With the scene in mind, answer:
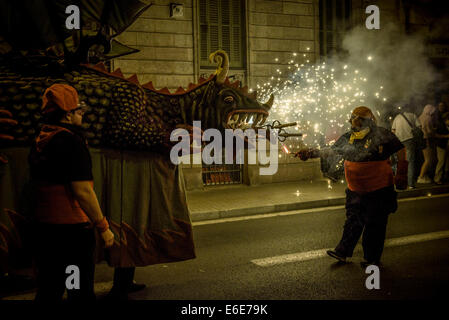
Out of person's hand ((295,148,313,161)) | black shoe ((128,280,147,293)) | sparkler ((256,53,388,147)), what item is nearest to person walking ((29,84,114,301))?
black shoe ((128,280,147,293))

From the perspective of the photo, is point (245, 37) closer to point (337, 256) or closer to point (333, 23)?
point (333, 23)

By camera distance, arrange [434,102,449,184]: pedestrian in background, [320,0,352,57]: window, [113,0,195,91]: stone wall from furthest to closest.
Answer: [320,0,352,57]: window, [434,102,449,184]: pedestrian in background, [113,0,195,91]: stone wall

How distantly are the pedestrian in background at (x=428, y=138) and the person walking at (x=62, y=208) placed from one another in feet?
36.3

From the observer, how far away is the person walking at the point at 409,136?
11.2 meters

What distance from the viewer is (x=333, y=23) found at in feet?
46.2

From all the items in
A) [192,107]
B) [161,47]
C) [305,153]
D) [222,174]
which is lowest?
[222,174]

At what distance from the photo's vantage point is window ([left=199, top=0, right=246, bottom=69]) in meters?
12.7

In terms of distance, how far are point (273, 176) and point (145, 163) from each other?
8682 millimetres

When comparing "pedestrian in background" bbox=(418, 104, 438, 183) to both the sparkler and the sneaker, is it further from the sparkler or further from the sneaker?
the sparkler

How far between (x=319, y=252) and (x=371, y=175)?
4.40ft

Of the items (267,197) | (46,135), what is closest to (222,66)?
(46,135)

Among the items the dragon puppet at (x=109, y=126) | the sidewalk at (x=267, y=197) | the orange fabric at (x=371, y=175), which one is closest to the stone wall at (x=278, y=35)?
the sidewalk at (x=267, y=197)

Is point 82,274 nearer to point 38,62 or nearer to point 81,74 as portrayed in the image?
point 81,74

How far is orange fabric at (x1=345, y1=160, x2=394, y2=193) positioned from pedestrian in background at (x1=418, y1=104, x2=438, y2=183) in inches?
305
